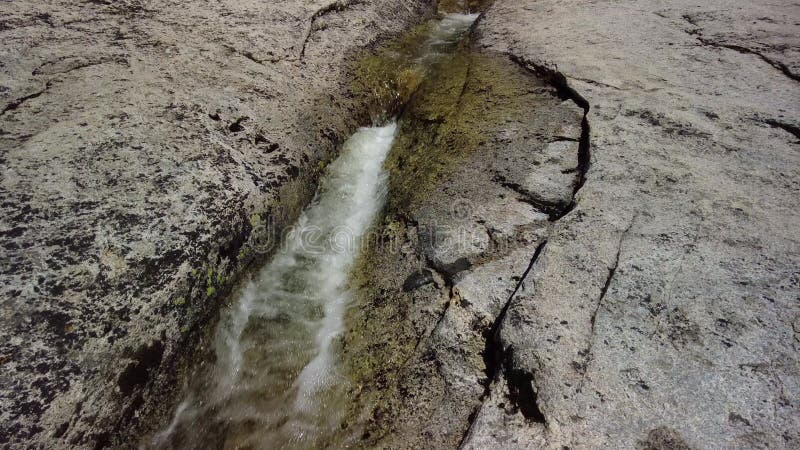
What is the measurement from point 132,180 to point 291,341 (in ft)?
4.88

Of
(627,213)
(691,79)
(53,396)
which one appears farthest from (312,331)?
(691,79)

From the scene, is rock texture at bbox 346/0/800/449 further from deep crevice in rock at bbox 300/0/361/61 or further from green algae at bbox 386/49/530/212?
deep crevice in rock at bbox 300/0/361/61

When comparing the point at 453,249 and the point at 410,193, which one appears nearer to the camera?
the point at 453,249

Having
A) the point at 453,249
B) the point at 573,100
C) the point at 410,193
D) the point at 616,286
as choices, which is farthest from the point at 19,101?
the point at 573,100

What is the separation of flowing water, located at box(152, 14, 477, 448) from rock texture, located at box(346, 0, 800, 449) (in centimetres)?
26

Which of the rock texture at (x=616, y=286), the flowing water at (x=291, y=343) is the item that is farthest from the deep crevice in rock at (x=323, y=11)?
the rock texture at (x=616, y=286)

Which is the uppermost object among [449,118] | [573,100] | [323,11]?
[323,11]

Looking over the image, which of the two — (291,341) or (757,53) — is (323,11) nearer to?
(291,341)

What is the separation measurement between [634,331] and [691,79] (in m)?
2.74

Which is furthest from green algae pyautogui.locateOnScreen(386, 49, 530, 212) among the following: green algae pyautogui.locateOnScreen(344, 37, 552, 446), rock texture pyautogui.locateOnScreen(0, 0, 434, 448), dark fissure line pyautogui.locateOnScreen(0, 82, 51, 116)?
dark fissure line pyautogui.locateOnScreen(0, 82, 51, 116)

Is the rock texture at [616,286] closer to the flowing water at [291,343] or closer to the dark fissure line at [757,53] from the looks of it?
the dark fissure line at [757,53]

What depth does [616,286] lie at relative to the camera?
2297 millimetres

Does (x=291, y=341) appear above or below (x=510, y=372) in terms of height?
below

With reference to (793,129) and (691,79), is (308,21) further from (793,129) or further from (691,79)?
(793,129)
